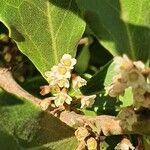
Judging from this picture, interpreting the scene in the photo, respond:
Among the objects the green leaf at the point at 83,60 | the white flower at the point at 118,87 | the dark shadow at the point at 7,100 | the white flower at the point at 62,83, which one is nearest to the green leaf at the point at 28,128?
the dark shadow at the point at 7,100

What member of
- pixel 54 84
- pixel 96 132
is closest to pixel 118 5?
pixel 54 84

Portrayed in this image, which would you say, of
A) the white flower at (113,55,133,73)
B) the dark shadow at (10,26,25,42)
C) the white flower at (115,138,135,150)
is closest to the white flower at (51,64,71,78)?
the dark shadow at (10,26,25,42)

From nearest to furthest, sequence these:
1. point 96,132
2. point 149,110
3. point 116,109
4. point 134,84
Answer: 1. point 134,84
2. point 149,110
3. point 96,132
4. point 116,109

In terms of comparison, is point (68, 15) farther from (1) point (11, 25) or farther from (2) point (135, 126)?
(2) point (135, 126)

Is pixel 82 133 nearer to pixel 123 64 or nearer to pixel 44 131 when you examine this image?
pixel 44 131

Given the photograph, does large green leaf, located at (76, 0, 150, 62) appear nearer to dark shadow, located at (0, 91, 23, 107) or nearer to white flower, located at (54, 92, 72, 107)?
white flower, located at (54, 92, 72, 107)

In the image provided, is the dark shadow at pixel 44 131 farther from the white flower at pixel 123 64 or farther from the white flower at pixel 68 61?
the white flower at pixel 123 64
